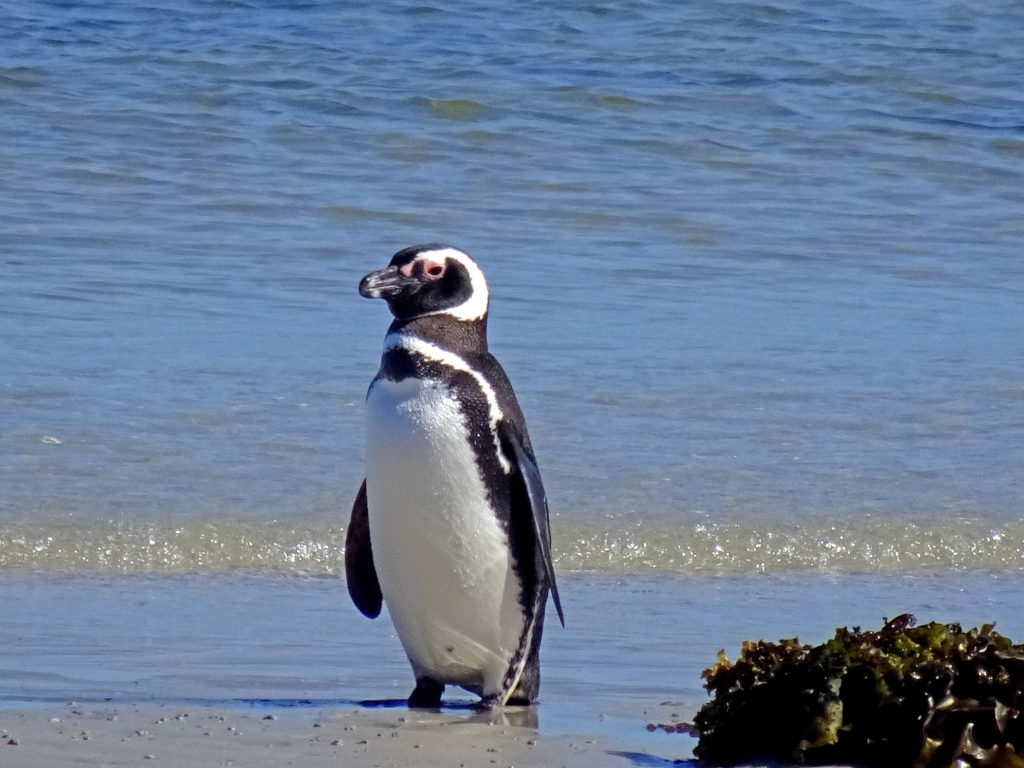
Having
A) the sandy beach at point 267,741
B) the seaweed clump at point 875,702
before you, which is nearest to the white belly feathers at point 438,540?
the sandy beach at point 267,741

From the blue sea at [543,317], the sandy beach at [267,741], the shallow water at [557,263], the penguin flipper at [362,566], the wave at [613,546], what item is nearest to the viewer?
the sandy beach at [267,741]

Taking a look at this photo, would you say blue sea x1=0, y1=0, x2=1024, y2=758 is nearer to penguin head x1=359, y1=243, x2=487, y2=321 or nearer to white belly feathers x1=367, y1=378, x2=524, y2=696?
white belly feathers x1=367, y1=378, x2=524, y2=696

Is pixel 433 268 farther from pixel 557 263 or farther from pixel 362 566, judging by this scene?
pixel 557 263

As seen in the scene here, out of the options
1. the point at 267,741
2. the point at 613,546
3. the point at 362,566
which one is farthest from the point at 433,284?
the point at 613,546

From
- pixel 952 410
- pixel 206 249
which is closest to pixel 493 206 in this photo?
pixel 206 249

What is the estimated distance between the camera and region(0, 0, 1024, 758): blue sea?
422cm

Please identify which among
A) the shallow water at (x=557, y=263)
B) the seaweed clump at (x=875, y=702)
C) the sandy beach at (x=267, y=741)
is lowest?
the shallow water at (x=557, y=263)

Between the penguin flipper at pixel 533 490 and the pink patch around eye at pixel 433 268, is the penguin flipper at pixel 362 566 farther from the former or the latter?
the pink patch around eye at pixel 433 268

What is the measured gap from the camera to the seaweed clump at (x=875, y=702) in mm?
2830

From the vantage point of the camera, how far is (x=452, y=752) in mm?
3012

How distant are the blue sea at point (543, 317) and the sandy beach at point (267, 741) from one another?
0.17 meters

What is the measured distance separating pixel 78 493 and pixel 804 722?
8.29ft

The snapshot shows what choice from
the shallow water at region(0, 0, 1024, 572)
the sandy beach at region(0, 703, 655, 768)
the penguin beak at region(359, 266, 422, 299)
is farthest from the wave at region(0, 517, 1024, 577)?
the sandy beach at region(0, 703, 655, 768)

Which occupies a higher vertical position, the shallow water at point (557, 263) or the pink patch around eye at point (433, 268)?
the pink patch around eye at point (433, 268)
